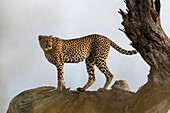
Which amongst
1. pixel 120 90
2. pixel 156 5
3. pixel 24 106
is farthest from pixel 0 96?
pixel 156 5

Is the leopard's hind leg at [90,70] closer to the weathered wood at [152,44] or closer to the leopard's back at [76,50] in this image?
the leopard's back at [76,50]

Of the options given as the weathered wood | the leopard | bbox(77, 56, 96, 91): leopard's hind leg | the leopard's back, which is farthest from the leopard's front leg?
the weathered wood

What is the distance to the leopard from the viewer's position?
369 cm

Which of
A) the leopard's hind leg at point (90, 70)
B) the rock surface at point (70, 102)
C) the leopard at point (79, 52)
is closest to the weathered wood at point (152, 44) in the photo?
the rock surface at point (70, 102)

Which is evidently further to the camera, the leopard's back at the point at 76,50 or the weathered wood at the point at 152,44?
the leopard's back at the point at 76,50

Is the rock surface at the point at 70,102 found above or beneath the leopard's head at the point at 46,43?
beneath

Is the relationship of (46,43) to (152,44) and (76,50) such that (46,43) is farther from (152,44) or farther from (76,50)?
(152,44)

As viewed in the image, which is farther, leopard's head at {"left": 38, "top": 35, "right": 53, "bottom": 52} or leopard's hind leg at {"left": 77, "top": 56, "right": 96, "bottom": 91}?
leopard's hind leg at {"left": 77, "top": 56, "right": 96, "bottom": 91}

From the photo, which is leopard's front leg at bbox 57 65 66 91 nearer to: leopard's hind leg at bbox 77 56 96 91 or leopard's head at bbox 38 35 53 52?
leopard's head at bbox 38 35 53 52

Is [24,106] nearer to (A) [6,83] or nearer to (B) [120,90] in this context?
(A) [6,83]

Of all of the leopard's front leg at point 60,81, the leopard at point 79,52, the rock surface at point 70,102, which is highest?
the leopard at point 79,52

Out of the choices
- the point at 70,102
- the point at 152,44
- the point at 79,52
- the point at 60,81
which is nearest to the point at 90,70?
the point at 79,52

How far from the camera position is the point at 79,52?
3838mm

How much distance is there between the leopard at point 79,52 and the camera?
3.69 metres
